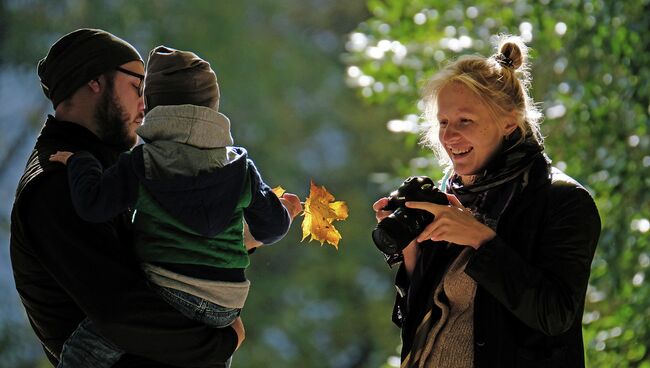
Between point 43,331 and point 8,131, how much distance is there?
390 inches

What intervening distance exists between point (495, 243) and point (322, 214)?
398 millimetres

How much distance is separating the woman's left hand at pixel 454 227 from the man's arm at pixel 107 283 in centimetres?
47

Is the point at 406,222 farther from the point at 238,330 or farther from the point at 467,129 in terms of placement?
the point at 238,330

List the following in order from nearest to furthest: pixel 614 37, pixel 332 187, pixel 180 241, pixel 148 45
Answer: pixel 180 241 → pixel 614 37 → pixel 148 45 → pixel 332 187

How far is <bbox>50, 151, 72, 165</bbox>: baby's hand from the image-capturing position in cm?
197

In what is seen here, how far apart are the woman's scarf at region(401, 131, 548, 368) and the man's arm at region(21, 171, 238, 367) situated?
0.43 metres

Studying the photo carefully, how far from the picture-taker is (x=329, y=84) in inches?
492

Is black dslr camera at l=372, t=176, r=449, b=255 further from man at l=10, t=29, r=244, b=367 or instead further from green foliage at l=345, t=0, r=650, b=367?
green foliage at l=345, t=0, r=650, b=367

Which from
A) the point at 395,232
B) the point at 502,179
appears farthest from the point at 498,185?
the point at 395,232

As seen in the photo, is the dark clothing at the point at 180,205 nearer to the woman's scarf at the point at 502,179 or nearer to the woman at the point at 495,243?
the woman at the point at 495,243

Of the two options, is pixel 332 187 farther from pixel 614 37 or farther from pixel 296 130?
pixel 614 37

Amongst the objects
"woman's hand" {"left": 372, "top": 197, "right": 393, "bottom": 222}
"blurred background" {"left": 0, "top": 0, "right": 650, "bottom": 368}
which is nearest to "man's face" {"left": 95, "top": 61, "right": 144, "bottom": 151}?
"woman's hand" {"left": 372, "top": 197, "right": 393, "bottom": 222}

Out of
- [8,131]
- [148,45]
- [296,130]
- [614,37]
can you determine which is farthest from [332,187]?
[614,37]

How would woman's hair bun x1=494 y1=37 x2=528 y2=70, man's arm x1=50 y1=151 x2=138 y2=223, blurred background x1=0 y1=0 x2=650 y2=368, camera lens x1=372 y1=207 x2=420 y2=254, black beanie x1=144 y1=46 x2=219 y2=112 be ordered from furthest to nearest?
blurred background x1=0 y1=0 x2=650 y2=368 < woman's hair bun x1=494 y1=37 x2=528 y2=70 < camera lens x1=372 y1=207 x2=420 y2=254 < black beanie x1=144 y1=46 x2=219 y2=112 < man's arm x1=50 y1=151 x2=138 y2=223
